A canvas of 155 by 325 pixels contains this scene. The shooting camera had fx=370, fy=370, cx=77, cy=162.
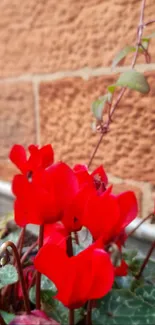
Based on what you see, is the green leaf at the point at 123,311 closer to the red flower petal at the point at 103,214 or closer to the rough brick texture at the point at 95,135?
the red flower petal at the point at 103,214

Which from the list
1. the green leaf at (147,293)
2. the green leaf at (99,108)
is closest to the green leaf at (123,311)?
the green leaf at (147,293)

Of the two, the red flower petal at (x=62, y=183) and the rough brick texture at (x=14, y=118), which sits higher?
the red flower petal at (x=62, y=183)

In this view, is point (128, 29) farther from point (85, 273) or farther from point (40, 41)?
point (85, 273)

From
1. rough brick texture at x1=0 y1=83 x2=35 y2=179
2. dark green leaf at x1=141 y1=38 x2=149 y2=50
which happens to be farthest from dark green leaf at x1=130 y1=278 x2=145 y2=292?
rough brick texture at x1=0 y1=83 x2=35 y2=179

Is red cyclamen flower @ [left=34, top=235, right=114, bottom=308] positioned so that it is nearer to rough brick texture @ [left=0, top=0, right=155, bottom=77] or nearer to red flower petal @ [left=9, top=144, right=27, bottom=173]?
red flower petal @ [left=9, top=144, right=27, bottom=173]

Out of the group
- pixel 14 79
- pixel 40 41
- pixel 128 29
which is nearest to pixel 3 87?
Answer: pixel 14 79

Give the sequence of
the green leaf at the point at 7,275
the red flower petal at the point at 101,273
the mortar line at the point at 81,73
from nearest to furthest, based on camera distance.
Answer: the red flower petal at the point at 101,273
the green leaf at the point at 7,275
the mortar line at the point at 81,73
